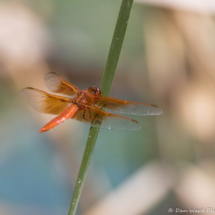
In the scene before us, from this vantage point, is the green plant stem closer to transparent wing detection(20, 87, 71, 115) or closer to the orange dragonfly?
the orange dragonfly

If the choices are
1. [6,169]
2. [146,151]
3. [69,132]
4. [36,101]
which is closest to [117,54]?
[36,101]

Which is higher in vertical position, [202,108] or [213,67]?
[213,67]

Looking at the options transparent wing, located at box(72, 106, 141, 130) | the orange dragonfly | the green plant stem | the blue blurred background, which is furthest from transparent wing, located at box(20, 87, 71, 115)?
the blue blurred background

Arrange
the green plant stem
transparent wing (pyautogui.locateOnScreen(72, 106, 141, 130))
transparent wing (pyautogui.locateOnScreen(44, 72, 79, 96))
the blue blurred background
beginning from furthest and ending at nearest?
the blue blurred background → transparent wing (pyautogui.locateOnScreen(44, 72, 79, 96)) → transparent wing (pyautogui.locateOnScreen(72, 106, 141, 130)) → the green plant stem

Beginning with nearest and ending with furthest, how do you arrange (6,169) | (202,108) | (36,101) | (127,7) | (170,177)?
(127,7) → (36,101) → (6,169) → (170,177) → (202,108)

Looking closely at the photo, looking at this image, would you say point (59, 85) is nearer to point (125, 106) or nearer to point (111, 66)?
point (125, 106)

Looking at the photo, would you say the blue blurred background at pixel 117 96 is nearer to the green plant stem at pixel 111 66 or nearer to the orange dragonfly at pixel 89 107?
the orange dragonfly at pixel 89 107

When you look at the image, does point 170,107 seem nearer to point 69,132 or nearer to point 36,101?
point 69,132

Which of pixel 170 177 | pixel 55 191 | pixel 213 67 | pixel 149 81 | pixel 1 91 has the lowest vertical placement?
pixel 55 191

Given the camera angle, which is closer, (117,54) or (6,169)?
(117,54)
